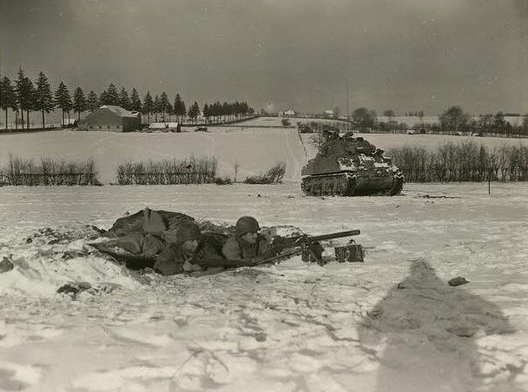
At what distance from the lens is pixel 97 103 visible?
89.9 meters

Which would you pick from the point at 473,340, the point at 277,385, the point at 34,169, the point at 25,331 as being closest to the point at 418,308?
the point at 473,340

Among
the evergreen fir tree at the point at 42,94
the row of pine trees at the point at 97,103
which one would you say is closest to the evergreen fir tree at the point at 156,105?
the row of pine trees at the point at 97,103

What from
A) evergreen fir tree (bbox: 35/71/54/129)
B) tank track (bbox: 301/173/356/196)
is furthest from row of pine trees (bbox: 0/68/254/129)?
tank track (bbox: 301/173/356/196)

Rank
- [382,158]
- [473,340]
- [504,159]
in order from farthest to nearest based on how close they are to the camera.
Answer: [504,159] < [382,158] < [473,340]

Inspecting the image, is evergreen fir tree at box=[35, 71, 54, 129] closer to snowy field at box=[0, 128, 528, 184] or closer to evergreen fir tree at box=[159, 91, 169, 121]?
snowy field at box=[0, 128, 528, 184]

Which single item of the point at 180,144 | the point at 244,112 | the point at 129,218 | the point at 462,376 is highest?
the point at 244,112

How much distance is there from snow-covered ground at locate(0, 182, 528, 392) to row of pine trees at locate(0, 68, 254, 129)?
37982 millimetres

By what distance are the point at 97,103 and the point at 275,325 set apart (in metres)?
90.9

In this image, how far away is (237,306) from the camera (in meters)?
5.76

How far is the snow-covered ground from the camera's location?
3.85 m

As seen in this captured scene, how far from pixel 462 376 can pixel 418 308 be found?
1723mm

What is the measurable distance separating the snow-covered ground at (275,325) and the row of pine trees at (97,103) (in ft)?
125

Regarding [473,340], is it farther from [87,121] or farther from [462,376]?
[87,121]

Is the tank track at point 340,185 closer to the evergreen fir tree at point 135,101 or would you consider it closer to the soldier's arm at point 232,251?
the soldier's arm at point 232,251
